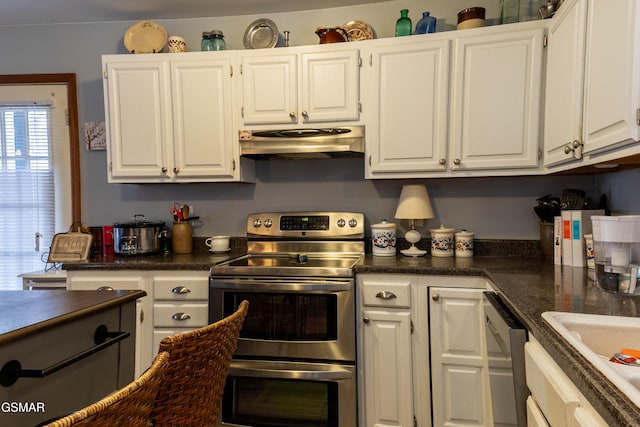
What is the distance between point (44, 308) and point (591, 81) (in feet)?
6.44

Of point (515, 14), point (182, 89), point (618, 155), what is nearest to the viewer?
point (618, 155)

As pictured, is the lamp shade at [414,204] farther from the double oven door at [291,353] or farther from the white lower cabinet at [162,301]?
the white lower cabinet at [162,301]

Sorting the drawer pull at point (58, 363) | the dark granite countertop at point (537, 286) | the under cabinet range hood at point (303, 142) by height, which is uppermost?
the under cabinet range hood at point (303, 142)

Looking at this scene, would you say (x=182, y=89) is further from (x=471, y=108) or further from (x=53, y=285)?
(x=471, y=108)

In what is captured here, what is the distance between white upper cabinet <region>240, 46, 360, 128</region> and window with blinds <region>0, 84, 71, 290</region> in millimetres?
1491

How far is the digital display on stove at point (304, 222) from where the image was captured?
254cm

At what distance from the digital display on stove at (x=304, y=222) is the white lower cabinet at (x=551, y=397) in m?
1.52

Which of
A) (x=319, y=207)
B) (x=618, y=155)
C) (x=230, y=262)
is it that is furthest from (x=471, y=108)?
(x=230, y=262)

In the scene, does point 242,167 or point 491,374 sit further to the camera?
point 242,167

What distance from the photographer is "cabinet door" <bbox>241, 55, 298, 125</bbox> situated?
2342 mm

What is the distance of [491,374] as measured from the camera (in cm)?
153

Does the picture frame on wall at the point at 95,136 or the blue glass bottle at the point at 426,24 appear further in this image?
the picture frame on wall at the point at 95,136

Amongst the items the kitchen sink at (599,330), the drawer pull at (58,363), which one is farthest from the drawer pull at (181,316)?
the kitchen sink at (599,330)

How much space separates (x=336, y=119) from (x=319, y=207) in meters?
0.62
